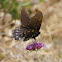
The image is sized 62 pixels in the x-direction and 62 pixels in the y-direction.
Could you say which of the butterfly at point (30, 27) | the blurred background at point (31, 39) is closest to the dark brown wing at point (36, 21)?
the butterfly at point (30, 27)

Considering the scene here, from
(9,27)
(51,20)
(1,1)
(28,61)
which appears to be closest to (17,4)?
(1,1)

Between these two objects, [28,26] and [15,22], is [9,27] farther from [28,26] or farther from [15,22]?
[28,26]

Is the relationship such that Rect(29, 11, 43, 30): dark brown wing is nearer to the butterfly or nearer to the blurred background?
the butterfly

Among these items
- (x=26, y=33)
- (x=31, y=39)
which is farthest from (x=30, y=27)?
(x=31, y=39)

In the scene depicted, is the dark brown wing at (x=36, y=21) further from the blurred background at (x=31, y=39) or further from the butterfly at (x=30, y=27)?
the blurred background at (x=31, y=39)

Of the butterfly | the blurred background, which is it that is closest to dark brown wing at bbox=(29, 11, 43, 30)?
the butterfly

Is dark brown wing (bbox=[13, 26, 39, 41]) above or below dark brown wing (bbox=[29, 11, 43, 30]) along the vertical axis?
below

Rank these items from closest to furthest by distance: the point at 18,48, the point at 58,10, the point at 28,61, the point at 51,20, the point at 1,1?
the point at 28,61 < the point at 18,48 < the point at 1,1 < the point at 51,20 < the point at 58,10

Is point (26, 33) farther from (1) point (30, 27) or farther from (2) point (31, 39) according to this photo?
(2) point (31, 39)
